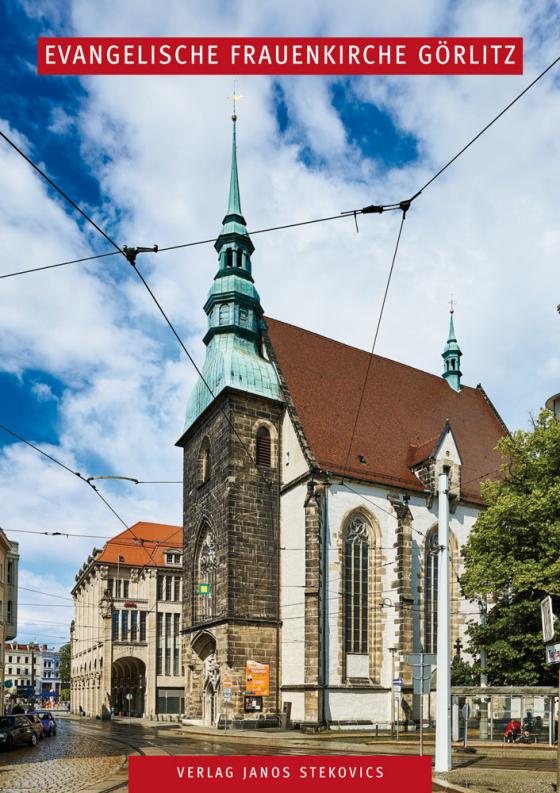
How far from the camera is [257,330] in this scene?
116 feet

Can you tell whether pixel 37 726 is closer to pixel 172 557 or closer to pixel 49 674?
pixel 172 557

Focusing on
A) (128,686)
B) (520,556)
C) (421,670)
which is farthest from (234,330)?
(128,686)

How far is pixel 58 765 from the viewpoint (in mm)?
16844

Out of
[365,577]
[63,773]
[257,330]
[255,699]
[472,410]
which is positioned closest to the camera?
[63,773]

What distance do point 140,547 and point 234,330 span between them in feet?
93.5

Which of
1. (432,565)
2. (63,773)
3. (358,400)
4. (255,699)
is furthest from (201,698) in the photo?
(63,773)

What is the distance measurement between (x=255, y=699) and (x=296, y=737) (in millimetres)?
4577

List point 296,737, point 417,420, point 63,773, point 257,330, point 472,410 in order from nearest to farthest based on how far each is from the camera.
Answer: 1. point 63,773
2. point 296,737
3. point 257,330
4. point 417,420
5. point 472,410

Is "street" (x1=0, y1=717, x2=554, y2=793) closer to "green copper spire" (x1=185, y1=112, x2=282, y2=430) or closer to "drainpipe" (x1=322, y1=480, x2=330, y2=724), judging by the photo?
"drainpipe" (x1=322, y1=480, x2=330, y2=724)

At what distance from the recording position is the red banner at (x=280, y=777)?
7809mm

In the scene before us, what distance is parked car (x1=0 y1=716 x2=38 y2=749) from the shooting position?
2206 cm

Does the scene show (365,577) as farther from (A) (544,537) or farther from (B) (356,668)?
(A) (544,537)

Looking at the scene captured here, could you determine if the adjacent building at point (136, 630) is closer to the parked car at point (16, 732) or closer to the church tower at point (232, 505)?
the church tower at point (232, 505)

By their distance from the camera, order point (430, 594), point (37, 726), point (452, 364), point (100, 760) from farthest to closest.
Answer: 1. point (452, 364)
2. point (430, 594)
3. point (37, 726)
4. point (100, 760)
